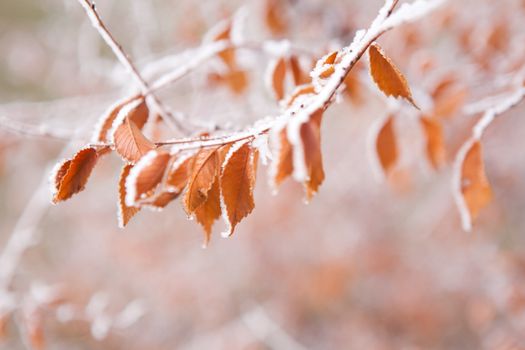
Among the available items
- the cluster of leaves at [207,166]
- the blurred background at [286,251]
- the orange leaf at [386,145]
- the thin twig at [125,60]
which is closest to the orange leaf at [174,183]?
the cluster of leaves at [207,166]

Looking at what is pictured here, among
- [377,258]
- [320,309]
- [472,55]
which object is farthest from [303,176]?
[320,309]

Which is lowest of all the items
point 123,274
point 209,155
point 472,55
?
point 209,155

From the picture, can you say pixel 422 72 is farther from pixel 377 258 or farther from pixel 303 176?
pixel 377 258

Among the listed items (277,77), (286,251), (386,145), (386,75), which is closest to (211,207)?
(386,75)

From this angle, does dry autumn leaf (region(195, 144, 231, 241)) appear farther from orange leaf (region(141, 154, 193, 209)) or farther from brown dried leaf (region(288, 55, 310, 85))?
brown dried leaf (region(288, 55, 310, 85))

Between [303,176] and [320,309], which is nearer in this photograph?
[303,176]

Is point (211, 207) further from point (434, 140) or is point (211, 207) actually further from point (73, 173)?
point (434, 140)

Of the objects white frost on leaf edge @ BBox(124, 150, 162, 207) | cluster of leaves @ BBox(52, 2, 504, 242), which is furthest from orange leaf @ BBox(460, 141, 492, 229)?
white frost on leaf edge @ BBox(124, 150, 162, 207)

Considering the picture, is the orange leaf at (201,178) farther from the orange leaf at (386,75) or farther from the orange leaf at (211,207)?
the orange leaf at (386,75)
